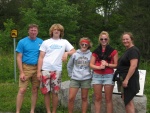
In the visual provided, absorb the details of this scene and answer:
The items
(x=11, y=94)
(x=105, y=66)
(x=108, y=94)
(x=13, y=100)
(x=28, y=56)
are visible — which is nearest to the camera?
(x=105, y=66)

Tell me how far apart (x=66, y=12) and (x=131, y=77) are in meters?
26.6

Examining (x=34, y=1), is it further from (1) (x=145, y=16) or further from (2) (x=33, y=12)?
(1) (x=145, y=16)

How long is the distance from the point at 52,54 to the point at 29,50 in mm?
481

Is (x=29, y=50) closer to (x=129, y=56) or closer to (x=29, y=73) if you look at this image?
(x=29, y=73)

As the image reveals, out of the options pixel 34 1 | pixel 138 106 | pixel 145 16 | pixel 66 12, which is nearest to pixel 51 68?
pixel 138 106

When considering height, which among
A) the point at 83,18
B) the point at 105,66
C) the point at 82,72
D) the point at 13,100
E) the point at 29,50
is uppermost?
the point at 83,18

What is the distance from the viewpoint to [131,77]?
559 cm

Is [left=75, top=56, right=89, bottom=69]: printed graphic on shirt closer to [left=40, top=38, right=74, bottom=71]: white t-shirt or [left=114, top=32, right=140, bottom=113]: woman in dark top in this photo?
[left=40, top=38, right=74, bottom=71]: white t-shirt

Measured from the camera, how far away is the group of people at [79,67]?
224 inches

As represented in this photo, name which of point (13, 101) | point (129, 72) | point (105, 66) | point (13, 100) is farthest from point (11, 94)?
point (129, 72)

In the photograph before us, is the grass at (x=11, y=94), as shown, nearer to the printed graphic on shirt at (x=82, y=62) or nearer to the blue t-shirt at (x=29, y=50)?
the blue t-shirt at (x=29, y=50)

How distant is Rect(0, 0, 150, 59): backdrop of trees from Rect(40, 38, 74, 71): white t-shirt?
58.7 feet

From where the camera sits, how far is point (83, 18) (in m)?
38.5

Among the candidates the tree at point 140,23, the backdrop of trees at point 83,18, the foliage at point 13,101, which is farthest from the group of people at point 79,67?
the tree at point 140,23
